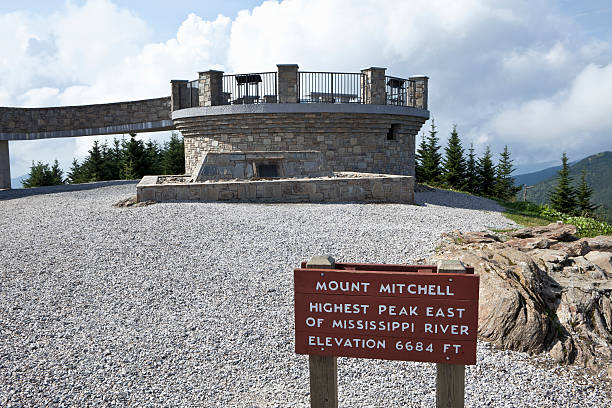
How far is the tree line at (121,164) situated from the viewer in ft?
106

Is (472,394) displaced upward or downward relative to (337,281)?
downward

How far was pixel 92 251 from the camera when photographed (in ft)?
27.9

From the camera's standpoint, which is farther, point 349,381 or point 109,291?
point 109,291

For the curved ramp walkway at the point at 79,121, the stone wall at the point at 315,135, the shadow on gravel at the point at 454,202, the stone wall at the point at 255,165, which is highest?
the curved ramp walkway at the point at 79,121

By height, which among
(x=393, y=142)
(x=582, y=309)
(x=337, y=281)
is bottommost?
(x=582, y=309)

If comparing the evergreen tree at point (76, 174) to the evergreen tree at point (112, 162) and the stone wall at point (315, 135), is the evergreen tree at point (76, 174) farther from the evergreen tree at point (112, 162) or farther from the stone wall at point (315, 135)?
the stone wall at point (315, 135)

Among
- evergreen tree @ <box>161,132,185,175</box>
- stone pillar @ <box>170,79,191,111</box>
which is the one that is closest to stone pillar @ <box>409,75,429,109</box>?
stone pillar @ <box>170,79,191,111</box>

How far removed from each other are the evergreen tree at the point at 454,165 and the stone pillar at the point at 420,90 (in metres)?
11.9

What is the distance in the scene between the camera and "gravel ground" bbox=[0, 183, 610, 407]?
4762mm

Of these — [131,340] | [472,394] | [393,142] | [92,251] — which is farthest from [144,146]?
[472,394]

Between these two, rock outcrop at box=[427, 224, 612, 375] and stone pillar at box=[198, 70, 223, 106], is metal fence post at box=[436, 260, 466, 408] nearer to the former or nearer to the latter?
rock outcrop at box=[427, 224, 612, 375]

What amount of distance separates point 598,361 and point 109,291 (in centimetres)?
626

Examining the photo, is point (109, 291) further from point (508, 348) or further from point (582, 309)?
point (582, 309)

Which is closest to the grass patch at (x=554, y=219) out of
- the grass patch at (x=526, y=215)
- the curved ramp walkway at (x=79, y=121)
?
the grass patch at (x=526, y=215)
